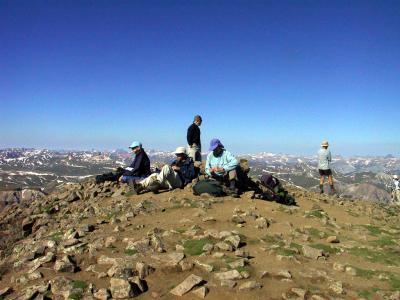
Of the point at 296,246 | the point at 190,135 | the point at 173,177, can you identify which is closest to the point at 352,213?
the point at 296,246


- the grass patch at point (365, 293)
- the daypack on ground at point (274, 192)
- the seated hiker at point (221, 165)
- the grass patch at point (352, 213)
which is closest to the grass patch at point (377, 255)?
the grass patch at point (365, 293)

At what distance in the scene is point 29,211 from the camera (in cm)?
1984

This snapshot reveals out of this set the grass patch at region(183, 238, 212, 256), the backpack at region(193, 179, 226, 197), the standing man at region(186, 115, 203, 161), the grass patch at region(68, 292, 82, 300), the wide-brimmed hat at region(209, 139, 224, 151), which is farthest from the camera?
the standing man at region(186, 115, 203, 161)

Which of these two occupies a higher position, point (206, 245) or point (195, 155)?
point (195, 155)

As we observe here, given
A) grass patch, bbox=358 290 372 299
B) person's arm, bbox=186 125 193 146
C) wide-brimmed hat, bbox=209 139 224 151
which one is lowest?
grass patch, bbox=358 290 372 299

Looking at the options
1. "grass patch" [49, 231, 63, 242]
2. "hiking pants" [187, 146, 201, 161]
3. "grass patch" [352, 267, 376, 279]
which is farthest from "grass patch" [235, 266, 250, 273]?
"hiking pants" [187, 146, 201, 161]

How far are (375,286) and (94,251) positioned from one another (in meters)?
7.51

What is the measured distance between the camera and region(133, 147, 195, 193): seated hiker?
60.9ft

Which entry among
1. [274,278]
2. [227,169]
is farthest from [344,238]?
[227,169]

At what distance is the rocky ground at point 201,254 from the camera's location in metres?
8.05

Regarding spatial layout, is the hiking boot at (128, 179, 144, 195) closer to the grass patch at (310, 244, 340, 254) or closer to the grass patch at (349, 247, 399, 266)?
the grass patch at (310, 244, 340, 254)

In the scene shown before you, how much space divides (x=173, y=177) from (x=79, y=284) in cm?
1090

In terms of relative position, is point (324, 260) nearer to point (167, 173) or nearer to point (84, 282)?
point (84, 282)

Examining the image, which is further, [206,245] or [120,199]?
[120,199]
